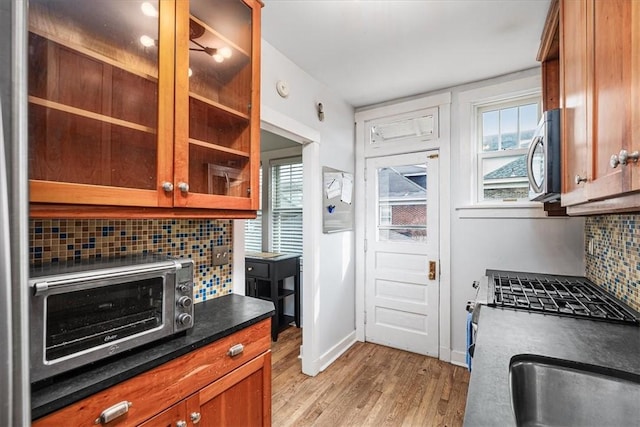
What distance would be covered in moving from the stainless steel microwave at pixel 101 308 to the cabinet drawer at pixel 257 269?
85.3 inches

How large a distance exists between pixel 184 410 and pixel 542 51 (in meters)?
2.64

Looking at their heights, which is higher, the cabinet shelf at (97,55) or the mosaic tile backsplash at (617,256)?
the cabinet shelf at (97,55)

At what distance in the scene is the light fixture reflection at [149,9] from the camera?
1.15m

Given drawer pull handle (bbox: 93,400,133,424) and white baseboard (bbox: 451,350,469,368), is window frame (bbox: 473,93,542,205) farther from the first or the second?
drawer pull handle (bbox: 93,400,133,424)

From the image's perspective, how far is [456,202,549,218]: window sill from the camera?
96.3 inches

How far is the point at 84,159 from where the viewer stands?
1029mm

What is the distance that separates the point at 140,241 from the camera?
141 centimetres

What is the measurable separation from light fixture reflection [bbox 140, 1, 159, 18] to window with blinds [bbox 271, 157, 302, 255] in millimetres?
2772

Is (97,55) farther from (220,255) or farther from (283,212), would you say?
(283,212)

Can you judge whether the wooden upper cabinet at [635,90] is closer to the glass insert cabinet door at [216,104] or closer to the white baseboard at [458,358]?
the glass insert cabinet door at [216,104]

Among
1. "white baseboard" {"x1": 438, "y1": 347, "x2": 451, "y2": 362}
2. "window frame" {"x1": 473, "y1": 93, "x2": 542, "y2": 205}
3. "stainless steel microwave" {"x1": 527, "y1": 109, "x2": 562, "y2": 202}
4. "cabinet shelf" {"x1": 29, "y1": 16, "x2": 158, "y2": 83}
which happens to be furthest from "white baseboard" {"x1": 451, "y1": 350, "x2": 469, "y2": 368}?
"cabinet shelf" {"x1": 29, "y1": 16, "x2": 158, "y2": 83}

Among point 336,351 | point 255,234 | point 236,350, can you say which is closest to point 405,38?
point 236,350

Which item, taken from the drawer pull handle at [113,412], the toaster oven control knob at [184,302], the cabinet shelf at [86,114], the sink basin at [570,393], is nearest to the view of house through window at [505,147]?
the sink basin at [570,393]

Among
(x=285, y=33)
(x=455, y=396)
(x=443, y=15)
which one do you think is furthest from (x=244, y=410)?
(x=443, y=15)
